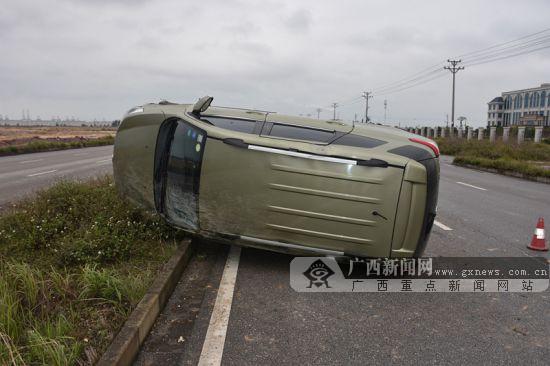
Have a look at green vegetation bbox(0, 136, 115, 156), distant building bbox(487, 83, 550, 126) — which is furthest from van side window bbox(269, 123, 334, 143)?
distant building bbox(487, 83, 550, 126)

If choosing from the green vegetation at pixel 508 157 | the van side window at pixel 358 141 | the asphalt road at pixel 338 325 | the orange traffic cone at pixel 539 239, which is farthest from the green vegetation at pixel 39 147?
the orange traffic cone at pixel 539 239

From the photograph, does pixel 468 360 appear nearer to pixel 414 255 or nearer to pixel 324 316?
pixel 324 316

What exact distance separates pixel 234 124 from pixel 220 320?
83.0 inches

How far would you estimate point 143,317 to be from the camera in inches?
123

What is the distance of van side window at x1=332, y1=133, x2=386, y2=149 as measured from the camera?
14.3 feet

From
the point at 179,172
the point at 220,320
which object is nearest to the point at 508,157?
the point at 179,172

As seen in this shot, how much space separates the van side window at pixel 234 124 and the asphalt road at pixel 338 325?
1.53 metres

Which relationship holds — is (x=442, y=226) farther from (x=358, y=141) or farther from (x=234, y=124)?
(x=234, y=124)

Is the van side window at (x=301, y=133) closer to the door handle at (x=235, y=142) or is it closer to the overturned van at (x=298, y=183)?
the overturned van at (x=298, y=183)

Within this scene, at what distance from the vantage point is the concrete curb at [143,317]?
8.78 ft

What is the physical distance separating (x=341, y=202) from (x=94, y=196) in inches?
149

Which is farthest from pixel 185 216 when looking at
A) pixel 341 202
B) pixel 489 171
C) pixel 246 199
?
pixel 489 171

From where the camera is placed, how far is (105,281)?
3656 millimetres

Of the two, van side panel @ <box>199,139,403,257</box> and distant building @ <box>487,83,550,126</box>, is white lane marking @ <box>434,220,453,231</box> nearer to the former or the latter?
van side panel @ <box>199,139,403,257</box>
